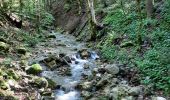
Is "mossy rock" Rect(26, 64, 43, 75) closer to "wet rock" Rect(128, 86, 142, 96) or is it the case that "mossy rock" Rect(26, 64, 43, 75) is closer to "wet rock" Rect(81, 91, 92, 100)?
"wet rock" Rect(81, 91, 92, 100)

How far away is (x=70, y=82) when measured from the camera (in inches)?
512

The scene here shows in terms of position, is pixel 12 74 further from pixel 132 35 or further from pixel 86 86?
pixel 132 35

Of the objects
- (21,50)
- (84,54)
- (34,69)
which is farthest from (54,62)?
(21,50)

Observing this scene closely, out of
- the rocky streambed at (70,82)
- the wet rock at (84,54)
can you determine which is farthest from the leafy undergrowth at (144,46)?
the wet rock at (84,54)

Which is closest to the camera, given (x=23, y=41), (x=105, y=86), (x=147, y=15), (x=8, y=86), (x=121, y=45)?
(x=8, y=86)

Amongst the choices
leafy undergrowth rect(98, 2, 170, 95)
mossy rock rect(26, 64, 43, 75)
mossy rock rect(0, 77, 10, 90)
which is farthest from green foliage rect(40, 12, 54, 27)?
mossy rock rect(0, 77, 10, 90)

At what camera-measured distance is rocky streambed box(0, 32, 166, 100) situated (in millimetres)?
10500

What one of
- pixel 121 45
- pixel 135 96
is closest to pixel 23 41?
pixel 121 45

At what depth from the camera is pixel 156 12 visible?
56.4 feet

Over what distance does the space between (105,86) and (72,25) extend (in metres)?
20.4

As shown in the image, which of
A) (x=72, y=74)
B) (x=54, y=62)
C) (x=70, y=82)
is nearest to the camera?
(x=70, y=82)

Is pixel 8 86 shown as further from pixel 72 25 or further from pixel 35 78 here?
pixel 72 25

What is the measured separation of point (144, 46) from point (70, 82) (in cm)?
421

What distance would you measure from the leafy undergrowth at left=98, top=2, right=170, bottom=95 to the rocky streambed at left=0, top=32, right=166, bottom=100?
643 mm
